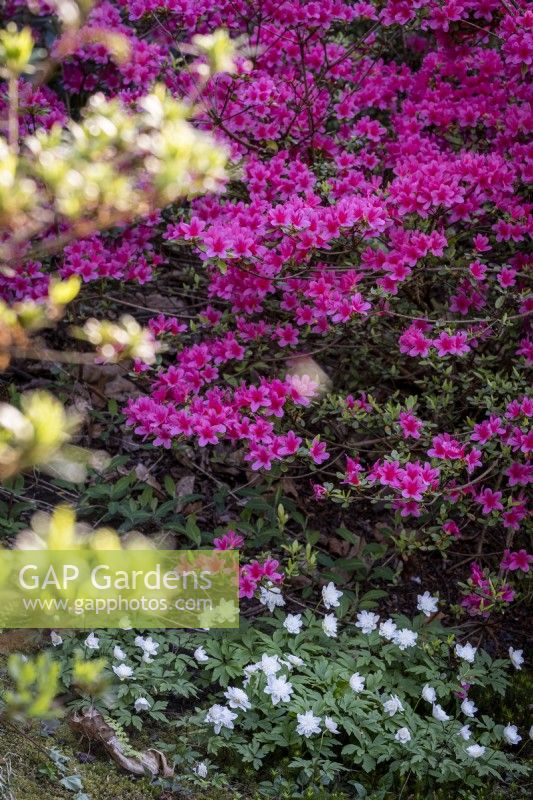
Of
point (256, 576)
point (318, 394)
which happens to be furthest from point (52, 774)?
point (318, 394)

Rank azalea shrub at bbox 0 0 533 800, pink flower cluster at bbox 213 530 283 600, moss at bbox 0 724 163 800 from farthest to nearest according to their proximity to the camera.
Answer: pink flower cluster at bbox 213 530 283 600, azalea shrub at bbox 0 0 533 800, moss at bbox 0 724 163 800

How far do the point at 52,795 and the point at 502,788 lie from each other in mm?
1286

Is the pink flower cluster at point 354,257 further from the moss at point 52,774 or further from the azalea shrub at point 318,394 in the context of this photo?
the moss at point 52,774

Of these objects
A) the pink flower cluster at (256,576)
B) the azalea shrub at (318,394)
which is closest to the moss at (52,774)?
the azalea shrub at (318,394)

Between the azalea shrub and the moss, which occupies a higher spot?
the azalea shrub

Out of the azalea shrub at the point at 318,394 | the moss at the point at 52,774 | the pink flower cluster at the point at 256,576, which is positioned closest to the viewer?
the moss at the point at 52,774

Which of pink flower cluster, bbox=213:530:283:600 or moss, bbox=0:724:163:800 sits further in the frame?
pink flower cluster, bbox=213:530:283:600

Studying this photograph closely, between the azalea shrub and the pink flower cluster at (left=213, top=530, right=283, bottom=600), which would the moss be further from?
the pink flower cluster at (left=213, top=530, right=283, bottom=600)

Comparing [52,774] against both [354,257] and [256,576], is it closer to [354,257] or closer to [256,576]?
[256,576]

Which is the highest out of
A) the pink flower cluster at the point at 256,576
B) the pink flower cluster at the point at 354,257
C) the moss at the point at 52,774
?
the pink flower cluster at the point at 354,257

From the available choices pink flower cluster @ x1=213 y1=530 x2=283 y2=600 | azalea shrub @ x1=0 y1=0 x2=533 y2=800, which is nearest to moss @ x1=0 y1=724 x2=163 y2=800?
azalea shrub @ x1=0 y1=0 x2=533 y2=800

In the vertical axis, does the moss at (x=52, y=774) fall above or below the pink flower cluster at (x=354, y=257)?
below

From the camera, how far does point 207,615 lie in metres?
2.78

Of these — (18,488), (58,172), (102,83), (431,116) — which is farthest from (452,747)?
(102,83)
